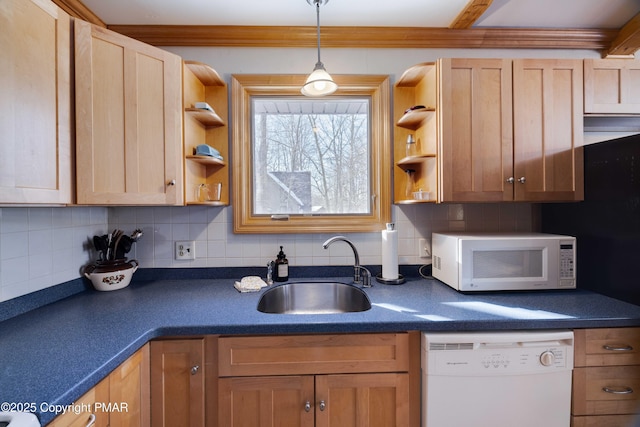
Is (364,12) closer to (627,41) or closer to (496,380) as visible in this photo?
(627,41)

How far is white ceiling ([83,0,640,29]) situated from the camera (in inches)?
59.0

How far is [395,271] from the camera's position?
1628mm

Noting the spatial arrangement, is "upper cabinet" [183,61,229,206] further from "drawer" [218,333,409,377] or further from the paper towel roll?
the paper towel roll

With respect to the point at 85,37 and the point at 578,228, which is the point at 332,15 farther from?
the point at 578,228

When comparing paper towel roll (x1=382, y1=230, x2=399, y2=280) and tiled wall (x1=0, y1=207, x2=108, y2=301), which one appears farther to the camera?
paper towel roll (x1=382, y1=230, x2=399, y2=280)

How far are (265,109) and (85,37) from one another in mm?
910

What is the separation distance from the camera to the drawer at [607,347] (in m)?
1.12

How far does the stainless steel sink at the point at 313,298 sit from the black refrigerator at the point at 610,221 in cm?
126

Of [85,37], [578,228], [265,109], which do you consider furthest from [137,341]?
[578,228]

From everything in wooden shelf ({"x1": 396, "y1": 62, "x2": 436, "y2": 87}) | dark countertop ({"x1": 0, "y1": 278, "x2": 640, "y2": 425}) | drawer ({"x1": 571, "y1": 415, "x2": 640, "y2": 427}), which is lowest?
drawer ({"x1": 571, "y1": 415, "x2": 640, "y2": 427})

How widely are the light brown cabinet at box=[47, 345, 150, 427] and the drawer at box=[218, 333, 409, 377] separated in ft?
0.92

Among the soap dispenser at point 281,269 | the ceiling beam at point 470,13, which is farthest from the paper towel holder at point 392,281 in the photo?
the ceiling beam at point 470,13

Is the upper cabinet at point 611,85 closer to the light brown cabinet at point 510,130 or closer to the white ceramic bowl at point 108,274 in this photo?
the light brown cabinet at point 510,130

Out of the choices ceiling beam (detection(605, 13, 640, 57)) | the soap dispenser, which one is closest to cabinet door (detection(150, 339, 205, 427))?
the soap dispenser
